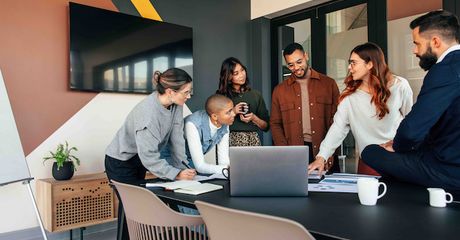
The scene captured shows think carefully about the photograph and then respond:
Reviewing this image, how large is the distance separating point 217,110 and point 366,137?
0.90 metres

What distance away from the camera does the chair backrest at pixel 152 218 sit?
1.21 m

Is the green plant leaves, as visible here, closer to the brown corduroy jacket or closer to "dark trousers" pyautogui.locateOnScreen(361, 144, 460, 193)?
the brown corduroy jacket

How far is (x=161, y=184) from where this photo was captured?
5.24 ft

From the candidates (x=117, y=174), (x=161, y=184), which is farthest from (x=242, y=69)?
(x=161, y=184)

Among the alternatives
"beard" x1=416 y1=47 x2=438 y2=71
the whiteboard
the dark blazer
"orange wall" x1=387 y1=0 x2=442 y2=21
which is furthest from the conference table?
"orange wall" x1=387 y1=0 x2=442 y2=21

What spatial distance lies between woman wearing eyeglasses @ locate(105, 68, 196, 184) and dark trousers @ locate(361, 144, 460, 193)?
33.3 inches

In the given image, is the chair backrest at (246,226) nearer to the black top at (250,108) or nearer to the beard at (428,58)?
the beard at (428,58)

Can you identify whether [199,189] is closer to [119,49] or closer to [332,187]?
[332,187]

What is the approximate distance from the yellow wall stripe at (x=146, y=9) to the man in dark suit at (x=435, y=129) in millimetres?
3021

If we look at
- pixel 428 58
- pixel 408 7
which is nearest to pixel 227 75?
pixel 428 58

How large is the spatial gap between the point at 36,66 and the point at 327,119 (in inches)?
98.5

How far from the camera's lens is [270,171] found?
1347 mm

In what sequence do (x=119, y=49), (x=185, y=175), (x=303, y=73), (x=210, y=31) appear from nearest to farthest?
(x=185, y=175)
(x=303, y=73)
(x=119, y=49)
(x=210, y=31)

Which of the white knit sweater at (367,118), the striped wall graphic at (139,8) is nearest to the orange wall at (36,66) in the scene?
the striped wall graphic at (139,8)
